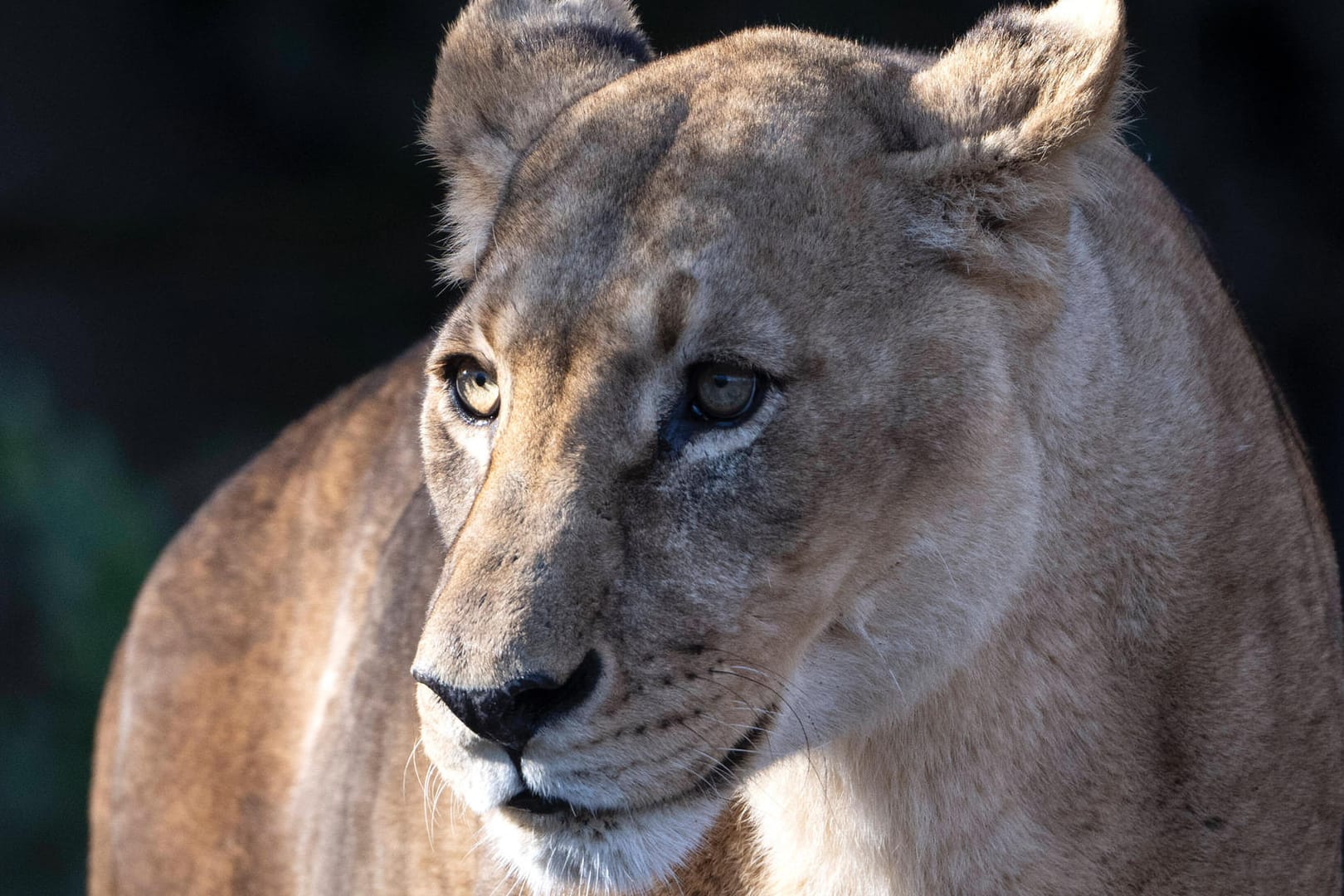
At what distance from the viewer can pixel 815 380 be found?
1.74 metres

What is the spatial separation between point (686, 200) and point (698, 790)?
67cm

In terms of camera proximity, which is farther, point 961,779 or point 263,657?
point 263,657

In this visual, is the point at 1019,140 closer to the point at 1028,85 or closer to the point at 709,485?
the point at 1028,85

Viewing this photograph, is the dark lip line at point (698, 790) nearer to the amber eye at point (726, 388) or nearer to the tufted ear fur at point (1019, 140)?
the amber eye at point (726, 388)

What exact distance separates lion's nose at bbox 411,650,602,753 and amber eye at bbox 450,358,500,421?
17.7 inches

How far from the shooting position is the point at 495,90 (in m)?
2.31

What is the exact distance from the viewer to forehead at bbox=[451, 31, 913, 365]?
5.72ft

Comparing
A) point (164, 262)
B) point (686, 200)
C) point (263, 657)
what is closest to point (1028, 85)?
point (686, 200)

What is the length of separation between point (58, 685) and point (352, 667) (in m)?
3.26

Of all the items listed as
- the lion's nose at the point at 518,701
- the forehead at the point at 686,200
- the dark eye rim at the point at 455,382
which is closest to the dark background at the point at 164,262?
the forehead at the point at 686,200

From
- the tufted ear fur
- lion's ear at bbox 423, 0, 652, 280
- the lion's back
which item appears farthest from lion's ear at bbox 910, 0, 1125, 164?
the lion's back

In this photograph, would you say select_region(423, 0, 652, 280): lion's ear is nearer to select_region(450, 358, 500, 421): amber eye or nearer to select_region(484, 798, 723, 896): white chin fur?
select_region(450, 358, 500, 421): amber eye

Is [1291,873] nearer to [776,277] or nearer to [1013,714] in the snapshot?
[1013,714]

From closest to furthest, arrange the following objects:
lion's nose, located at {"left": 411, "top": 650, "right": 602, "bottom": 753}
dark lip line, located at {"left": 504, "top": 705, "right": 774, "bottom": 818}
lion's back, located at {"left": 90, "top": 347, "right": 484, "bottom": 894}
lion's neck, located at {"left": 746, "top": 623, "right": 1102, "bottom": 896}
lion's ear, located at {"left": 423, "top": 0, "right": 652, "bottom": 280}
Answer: lion's nose, located at {"left": 411, "top": 650, "right": 602, "bottom": 753}
dark lip line, located at {"left": 504, "top": 705, "right": 774, "bottom": 818}
lion's neck, located at {"left": 746, "top": 623, "right": 1102, "bottom": 896}
lion's ear, located at {"left": 423, "top": 0, "right": 652, "bottom": 280}
lion's back, located at {"left": 90, "top": 347, "right": 484, "bottom": 894}
